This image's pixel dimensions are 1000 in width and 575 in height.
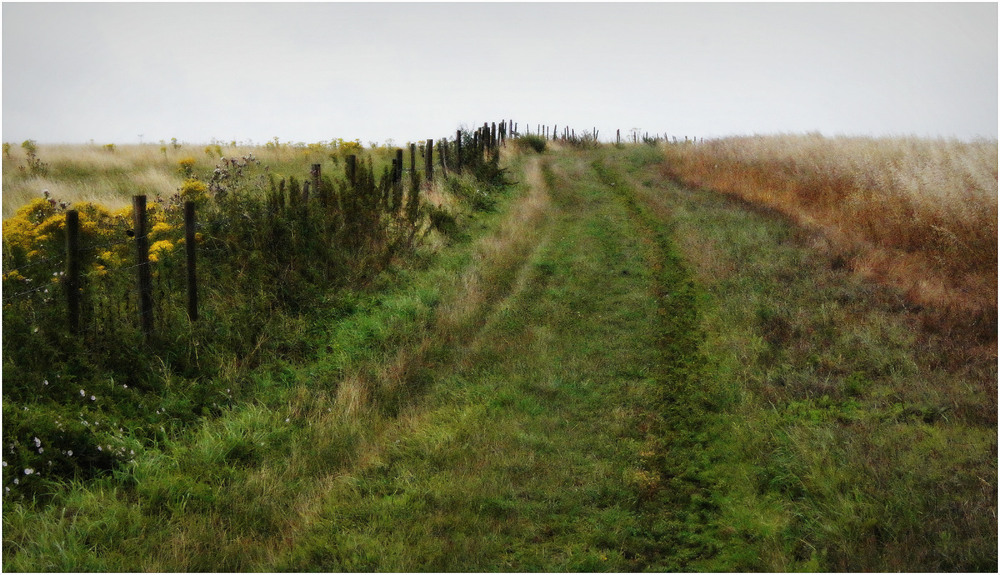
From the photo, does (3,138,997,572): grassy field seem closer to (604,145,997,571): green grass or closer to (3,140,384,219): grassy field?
(604,145,997,571): green grass

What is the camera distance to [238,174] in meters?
11.4

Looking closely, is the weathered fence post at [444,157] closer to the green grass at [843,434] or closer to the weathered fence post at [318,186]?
the weathered fence post at [318,186]

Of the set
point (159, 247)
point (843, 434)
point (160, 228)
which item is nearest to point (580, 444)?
point (843, 434)

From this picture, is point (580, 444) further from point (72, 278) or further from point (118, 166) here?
point (118, 166)

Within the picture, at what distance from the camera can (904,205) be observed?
42.0ft

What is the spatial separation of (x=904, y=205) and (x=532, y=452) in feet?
36.8

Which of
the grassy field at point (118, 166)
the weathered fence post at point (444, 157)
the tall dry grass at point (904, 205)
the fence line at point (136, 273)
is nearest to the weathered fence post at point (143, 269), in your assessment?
the fence line at point (136, 273)

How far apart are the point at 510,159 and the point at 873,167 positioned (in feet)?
46.5

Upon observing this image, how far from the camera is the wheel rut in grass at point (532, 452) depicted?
4.32m

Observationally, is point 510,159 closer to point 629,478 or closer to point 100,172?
point 100,172

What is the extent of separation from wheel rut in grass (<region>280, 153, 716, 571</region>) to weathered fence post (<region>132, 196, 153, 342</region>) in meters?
3.07

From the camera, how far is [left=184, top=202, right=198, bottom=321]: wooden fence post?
7520mm

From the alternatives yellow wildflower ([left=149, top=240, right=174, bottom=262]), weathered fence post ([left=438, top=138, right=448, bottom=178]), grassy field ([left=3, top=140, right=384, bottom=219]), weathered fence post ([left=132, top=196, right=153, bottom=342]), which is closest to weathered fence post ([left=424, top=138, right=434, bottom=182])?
weathered fence post ([left=438, top=138, right=448, bottom=178])

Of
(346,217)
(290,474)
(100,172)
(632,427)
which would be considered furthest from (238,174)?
(100,172)
